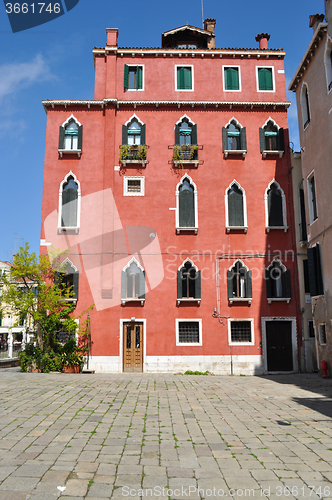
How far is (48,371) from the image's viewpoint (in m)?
18.1

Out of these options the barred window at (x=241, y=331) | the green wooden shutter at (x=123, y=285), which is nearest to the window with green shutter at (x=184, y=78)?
the green wooden shutter at (x=123, y=285)

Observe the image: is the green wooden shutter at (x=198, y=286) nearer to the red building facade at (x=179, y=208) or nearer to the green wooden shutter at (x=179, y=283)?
the red building facade at (x=179, y=208)

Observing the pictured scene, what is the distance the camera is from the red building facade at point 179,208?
64.9 feet

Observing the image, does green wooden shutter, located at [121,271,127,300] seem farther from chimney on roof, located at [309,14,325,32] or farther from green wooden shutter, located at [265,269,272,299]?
chimney on roof, located at [309,14,325,32]

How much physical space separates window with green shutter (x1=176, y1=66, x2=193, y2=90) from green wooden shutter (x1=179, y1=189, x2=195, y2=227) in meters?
5.82

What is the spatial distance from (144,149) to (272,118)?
6.94 meters

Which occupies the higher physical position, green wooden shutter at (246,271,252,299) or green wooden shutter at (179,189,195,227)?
green wooden shutter at (179,189,195,227)

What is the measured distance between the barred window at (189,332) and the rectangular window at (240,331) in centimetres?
156

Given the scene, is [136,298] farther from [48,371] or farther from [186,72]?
[186,72]

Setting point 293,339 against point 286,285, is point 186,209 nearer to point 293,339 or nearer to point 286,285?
point 286,285

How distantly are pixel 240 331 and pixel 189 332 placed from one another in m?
2.43

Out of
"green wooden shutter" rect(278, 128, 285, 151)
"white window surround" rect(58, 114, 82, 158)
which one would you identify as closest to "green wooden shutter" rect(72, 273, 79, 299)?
"white window surround" rect(58, 114, 82, 158)

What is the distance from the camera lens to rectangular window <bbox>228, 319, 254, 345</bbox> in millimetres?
19828

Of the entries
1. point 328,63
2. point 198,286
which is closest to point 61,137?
point 198,286
